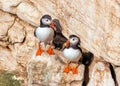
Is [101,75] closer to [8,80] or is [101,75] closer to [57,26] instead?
[57,26]

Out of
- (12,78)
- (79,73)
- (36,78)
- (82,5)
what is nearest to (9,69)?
(12,78)

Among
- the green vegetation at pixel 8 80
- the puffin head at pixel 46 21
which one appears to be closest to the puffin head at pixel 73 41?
the puffin head at pixel 46 21

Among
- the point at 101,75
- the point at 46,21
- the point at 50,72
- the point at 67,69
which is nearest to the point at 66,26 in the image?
the point at 46,21

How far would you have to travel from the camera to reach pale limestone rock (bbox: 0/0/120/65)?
10.8 metres

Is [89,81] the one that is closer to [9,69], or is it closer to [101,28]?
[101,28]

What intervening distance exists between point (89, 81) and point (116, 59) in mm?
1215

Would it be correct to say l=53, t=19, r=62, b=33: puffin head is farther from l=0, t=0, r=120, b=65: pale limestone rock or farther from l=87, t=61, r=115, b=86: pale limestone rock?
l=87, t=61, r=115, b=86: pale limestone rock

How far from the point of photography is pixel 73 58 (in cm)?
1178

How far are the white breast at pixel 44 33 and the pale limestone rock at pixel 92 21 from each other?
0.53m

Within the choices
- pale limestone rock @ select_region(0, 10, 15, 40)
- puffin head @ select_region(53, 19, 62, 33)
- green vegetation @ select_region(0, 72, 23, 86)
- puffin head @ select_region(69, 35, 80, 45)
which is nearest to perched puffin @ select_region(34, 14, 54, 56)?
puffin head @ select_region(53, 19, 62, 33)

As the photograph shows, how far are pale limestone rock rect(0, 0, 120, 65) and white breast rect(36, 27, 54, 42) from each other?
1.72 feet

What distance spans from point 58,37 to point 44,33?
4.14 feet

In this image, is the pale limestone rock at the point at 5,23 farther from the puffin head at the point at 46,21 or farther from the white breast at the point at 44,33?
the puffin head at the point at 46,21

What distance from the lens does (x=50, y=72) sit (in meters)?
12.2
